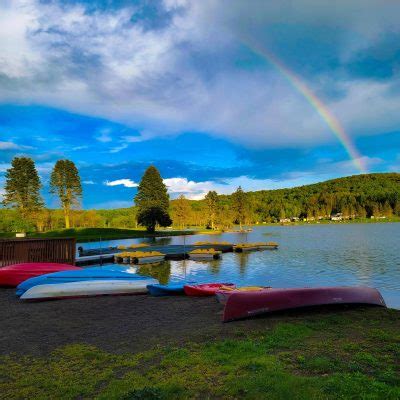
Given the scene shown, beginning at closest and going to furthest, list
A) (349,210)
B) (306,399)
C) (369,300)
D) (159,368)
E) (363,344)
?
1. (306,399)
2. (159,368)
3. (363,344)
4. (369,300)
5. (349,210)

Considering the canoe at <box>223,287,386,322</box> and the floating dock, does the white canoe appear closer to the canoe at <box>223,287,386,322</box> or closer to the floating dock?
the canoe at <box>223,287,386,322</box>

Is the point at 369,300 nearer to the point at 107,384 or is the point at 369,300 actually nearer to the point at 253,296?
the point at 253,296

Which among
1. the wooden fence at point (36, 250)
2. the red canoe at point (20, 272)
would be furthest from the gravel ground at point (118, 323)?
the wooden fence at point (36, 250)

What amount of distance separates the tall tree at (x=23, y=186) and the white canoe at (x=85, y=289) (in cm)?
5868

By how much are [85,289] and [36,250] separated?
28.2 feet

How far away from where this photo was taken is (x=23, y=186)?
65125mm

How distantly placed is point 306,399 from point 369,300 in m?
6.83

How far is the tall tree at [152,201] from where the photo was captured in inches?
3100

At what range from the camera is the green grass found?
4.59 m

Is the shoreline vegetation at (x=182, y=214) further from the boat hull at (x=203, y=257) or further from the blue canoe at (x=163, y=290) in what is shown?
the blue canoe at (x=163, y=290)

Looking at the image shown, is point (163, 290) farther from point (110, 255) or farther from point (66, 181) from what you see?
point (66, 181)

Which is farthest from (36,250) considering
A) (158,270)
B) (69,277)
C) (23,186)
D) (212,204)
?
(212,204)

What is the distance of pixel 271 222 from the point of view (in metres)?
193

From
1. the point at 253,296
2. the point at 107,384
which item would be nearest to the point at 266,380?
the point at 107,384
